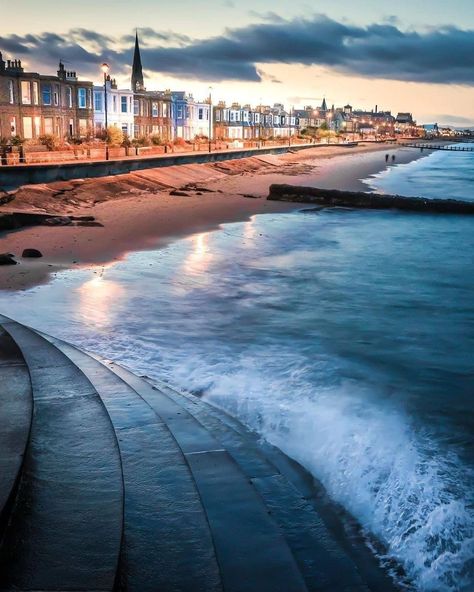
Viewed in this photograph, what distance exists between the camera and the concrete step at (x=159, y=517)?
3.16 meters

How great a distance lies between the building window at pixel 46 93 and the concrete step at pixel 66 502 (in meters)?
58.8

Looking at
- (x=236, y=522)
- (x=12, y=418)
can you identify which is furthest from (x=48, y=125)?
(x=236, y=522)

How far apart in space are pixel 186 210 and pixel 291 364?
21237 mm

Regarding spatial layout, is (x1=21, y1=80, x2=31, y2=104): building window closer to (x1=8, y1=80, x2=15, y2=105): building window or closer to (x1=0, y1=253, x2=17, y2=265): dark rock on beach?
(x1=8, y1=80, x2=15, y2=105): building window

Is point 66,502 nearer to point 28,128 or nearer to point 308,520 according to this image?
point 308,520

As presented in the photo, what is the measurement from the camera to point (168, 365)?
8.17m

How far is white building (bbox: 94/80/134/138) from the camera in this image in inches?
2645

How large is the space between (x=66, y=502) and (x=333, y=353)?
20.9 feet

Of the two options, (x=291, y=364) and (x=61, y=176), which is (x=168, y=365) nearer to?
(x=291, y=364)

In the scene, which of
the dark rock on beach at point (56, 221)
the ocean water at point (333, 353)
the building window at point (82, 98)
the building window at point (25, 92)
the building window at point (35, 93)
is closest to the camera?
the ocean water at point (333, 353)

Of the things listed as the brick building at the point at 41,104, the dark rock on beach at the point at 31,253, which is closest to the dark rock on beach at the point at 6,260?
the dark rock on beach at the point at 31,253

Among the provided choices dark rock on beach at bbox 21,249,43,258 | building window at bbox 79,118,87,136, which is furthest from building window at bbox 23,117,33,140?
dark rock on beach at bbox 21,249,43,258

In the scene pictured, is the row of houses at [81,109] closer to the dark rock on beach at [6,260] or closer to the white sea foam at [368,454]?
the dark rock on beach at [6,260]

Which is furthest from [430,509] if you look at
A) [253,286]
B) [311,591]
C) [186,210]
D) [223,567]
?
[186,210]
